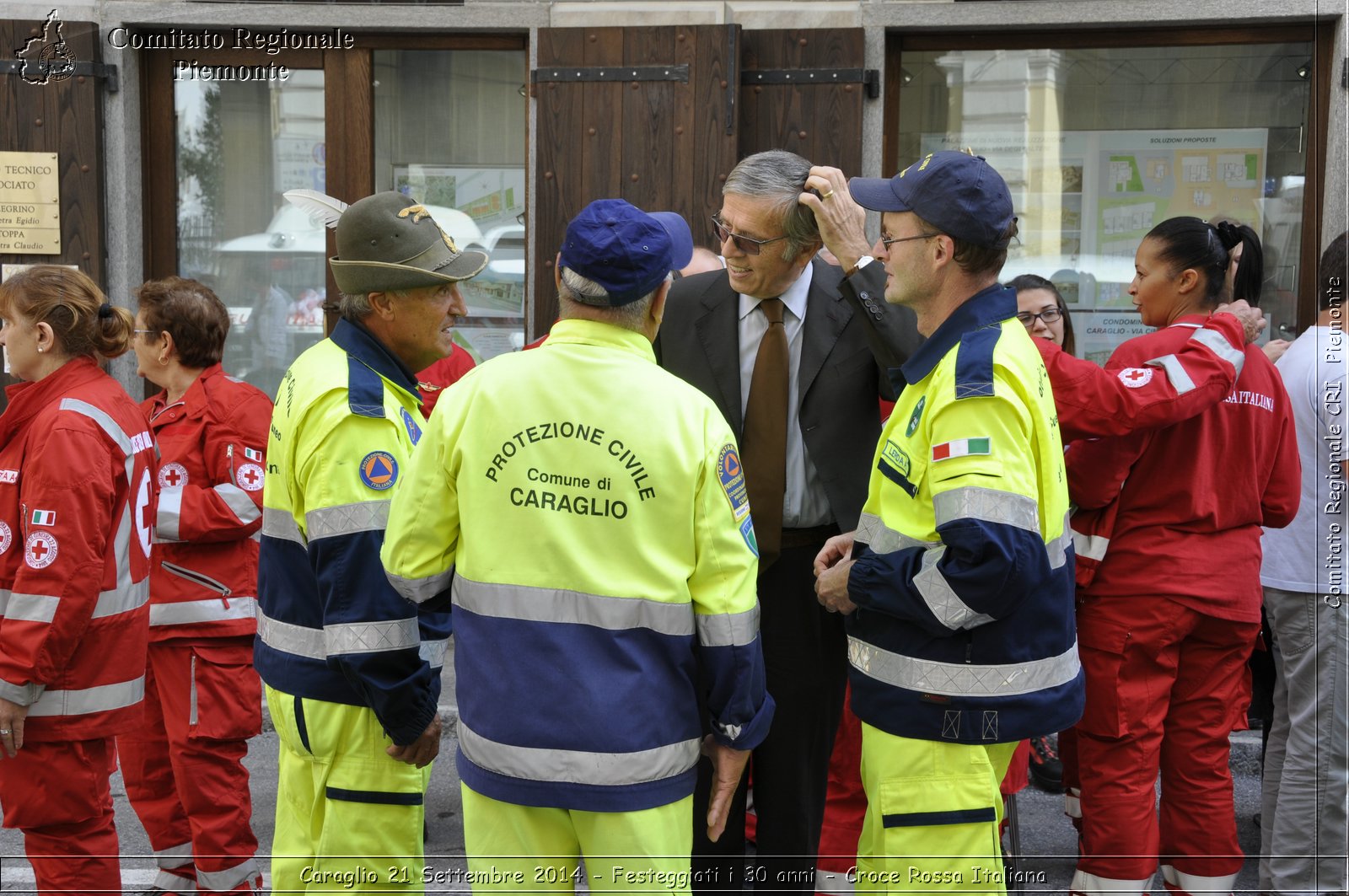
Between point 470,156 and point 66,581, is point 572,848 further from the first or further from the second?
point 470,156

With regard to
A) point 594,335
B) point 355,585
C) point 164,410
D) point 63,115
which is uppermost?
point 63,115

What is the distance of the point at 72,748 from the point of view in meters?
3.42

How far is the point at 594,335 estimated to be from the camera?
7.91 ft

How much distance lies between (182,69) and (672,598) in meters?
5.82

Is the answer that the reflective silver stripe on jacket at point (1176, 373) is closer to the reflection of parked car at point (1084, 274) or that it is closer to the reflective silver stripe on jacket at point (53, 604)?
the reflection of parked car at point (1084, 274)

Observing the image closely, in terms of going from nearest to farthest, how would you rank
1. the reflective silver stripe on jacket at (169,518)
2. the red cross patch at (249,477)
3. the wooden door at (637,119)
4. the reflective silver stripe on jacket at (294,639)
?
the reflective silver stripe on jacket at (294,639), the reflective silver stripe on jacket at (169,518), the red cross patch at (249,477), the wooden door at (637,119)

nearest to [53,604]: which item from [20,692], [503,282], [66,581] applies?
[66,581]

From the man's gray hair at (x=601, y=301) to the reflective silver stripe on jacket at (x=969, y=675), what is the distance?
930mm

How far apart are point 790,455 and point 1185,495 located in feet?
4.68

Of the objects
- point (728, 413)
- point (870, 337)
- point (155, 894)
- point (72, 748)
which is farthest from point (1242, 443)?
point (155, 894)

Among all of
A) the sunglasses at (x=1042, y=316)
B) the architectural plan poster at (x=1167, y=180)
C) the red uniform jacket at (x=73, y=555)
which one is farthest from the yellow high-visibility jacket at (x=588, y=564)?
the architectural plan poster at (x=1167, y=180)

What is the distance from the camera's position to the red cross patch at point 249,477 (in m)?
4.15

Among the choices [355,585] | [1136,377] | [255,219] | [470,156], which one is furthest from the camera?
[255,219]

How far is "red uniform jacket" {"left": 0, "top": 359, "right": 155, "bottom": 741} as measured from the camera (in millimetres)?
3299
